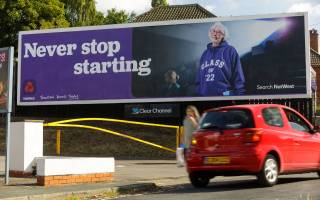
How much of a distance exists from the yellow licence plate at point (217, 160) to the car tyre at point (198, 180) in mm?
510

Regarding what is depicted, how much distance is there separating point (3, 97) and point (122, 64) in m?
14.0

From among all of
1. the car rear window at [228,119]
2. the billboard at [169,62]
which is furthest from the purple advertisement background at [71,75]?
the car rear window at [228,119]

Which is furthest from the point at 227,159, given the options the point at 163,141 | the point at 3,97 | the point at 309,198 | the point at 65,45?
the point at 65,45

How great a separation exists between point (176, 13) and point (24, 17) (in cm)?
1680

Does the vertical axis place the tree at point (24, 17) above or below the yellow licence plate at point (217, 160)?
above

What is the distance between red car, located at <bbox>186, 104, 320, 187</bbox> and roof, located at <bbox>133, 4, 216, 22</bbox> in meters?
40.1

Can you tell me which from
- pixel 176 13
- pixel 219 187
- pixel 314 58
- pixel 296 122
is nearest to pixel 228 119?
pixel 219 187

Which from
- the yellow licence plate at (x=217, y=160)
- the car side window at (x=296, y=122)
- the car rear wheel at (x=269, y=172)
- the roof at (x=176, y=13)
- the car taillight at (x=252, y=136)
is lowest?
the car rear wheel at (x=269, y=172)

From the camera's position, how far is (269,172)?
36.4 feet

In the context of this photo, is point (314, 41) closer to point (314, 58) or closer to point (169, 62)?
point (314, 58)

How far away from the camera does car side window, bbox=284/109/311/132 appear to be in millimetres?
12238

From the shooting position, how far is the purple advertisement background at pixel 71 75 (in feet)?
83.4

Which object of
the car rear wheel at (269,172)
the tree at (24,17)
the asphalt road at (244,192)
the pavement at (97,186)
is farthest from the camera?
the tree at (24,17)

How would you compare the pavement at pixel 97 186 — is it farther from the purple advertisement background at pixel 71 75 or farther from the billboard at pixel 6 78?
the purple advertisement background at pixel 71 75
